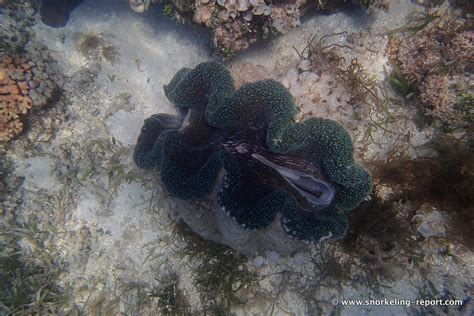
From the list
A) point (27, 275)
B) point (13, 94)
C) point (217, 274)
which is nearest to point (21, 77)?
point (13, 94)

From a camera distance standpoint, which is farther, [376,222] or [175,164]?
[376,222]

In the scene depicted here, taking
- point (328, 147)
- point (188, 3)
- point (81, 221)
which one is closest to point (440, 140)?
point (328, 147)

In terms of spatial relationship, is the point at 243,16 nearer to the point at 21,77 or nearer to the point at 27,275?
→ the point at 21,77

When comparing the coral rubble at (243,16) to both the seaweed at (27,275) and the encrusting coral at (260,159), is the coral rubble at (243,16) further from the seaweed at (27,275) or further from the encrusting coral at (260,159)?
the seaweed at (27,275)

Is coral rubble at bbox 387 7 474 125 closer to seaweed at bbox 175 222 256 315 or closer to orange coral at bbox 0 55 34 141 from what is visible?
seaweed at bbox 175 222 256 315

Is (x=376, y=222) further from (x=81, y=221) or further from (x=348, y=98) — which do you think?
(x=81, y=221)
